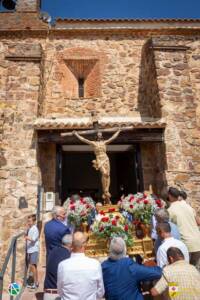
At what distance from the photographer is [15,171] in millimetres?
7191

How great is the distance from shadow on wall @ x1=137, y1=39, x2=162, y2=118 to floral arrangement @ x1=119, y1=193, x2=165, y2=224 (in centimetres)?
380

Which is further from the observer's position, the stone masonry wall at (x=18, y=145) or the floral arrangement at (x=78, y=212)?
the stone masonry wall at (x=18, y=145)

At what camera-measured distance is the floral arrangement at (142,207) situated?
15.3 ft

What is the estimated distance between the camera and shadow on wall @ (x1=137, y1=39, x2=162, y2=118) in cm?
835

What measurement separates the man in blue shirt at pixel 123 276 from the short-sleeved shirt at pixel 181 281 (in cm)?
10

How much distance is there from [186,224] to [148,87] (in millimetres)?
6206

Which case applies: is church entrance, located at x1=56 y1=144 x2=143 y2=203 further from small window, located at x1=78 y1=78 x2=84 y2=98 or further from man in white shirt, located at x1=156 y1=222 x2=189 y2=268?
man in white shirt, located at x1=156 y1=222 x2=189 y2=268

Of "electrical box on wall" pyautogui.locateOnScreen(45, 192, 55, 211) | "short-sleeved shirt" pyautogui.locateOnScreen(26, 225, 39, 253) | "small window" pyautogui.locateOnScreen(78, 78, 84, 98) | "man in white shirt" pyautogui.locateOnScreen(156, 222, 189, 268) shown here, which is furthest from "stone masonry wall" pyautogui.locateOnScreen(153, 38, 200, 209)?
"man in white shirt" pyautogui.locateOnScreen(156, 222, 189, 268)

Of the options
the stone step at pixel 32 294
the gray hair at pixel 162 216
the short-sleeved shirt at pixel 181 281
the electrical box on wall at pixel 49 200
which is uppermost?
the electrical box on wall at pixel 49 200

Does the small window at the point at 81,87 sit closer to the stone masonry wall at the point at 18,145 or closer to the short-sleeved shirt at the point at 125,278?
the stone masonry wall at the point at 18,145

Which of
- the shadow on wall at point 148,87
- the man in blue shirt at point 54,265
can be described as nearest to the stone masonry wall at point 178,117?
the shadow on wall at point 148,87

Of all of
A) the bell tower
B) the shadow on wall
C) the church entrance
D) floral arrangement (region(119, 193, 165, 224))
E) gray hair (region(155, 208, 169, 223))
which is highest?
the bell tower

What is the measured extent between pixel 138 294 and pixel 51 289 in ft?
3.80

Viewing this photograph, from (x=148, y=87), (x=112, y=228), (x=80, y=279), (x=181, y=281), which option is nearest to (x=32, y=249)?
(x=112, y=228)
